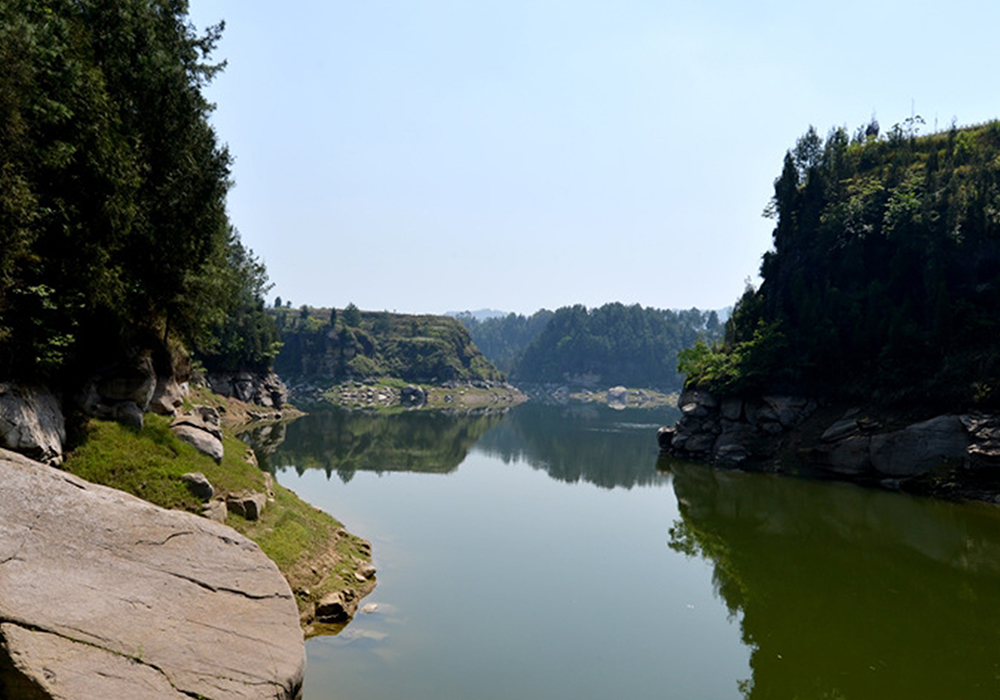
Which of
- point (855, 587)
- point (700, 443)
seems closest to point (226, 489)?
point (855, 587)

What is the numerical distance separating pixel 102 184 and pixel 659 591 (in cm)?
2203

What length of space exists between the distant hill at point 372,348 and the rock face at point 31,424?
129368 mm

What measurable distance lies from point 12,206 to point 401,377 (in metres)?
142

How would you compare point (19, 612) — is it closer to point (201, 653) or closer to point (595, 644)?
point (201, 653)

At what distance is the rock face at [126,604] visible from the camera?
9.35 m

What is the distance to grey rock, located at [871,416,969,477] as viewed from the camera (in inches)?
1651

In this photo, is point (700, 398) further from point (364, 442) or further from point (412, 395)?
point (412, 395)

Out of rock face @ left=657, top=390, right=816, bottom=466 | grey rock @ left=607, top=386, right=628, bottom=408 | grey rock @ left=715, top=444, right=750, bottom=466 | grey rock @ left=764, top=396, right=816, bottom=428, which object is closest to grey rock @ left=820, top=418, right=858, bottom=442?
grey rock @ left=764, top=396, right=816, bottom=428

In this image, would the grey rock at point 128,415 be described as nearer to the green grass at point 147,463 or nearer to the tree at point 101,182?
the green grass at point 147,463

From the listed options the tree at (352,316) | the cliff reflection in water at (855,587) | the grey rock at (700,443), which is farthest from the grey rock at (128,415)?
the tree at (352,316)

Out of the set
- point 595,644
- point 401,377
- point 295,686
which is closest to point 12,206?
point 295,686

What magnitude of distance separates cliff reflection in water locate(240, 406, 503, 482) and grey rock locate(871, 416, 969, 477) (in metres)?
31.7

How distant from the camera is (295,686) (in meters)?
11.6

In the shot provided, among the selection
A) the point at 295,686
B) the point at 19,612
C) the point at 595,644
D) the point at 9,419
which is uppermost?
the point at 9,419
